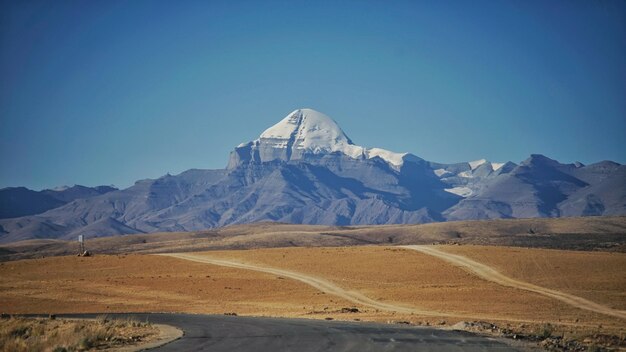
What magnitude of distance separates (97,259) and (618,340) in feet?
225

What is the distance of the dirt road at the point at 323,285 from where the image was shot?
142 feet

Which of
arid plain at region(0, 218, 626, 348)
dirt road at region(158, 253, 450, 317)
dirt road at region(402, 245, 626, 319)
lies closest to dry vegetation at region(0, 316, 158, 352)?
arid plain at region(0, 218, 626, 348)

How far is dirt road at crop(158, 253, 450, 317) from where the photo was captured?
43.2 meters

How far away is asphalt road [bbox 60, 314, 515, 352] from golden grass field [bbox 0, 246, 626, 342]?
24.3ft

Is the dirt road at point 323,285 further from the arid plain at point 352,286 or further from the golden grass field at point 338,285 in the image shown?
the golden grass field at point 338,285

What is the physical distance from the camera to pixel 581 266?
6391 centimetres

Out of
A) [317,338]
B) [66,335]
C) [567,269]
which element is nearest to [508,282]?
[567,269]

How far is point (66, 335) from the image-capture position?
24578mm

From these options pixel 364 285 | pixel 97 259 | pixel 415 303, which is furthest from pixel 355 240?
pixel 415 303

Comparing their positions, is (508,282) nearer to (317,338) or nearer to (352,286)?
(352,286)

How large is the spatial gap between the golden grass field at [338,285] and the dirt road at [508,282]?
100cm

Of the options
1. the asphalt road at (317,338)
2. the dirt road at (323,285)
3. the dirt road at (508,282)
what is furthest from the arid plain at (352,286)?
the asphalt road at (317,338)

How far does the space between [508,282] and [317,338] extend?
3747cm

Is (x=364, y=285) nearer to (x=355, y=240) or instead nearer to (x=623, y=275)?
(x=623, y=275)
